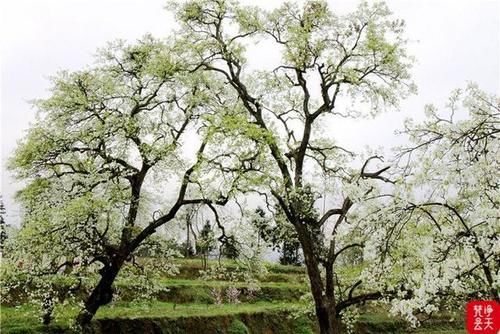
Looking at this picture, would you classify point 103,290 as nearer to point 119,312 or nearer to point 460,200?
point 119,312

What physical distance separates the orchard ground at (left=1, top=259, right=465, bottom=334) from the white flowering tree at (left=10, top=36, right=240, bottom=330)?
6.68 ft

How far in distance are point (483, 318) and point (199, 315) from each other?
15903 mm

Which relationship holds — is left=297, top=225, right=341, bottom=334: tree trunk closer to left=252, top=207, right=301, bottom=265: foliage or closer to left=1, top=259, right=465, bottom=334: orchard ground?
left=252, top=207, right=301, bottom=265: foliage

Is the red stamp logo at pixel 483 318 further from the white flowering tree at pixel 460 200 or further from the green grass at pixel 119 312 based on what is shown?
the green grass at pixel 119 312

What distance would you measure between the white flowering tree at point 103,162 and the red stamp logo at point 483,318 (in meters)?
10.2

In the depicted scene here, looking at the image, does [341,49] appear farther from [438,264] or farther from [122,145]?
[438,264]

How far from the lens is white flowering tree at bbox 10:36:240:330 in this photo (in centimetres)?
1798

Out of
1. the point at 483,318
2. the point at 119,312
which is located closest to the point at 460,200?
the point at 483,318

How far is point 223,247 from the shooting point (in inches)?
874

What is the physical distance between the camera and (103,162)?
19938 mm

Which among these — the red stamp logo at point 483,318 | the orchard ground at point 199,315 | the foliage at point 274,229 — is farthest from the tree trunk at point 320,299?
the red stamp logo at point 483,318

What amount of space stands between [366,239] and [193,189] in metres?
10.8

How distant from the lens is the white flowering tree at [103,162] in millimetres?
17984

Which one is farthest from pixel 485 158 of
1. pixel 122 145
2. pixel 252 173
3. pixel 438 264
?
pixel 122 145
